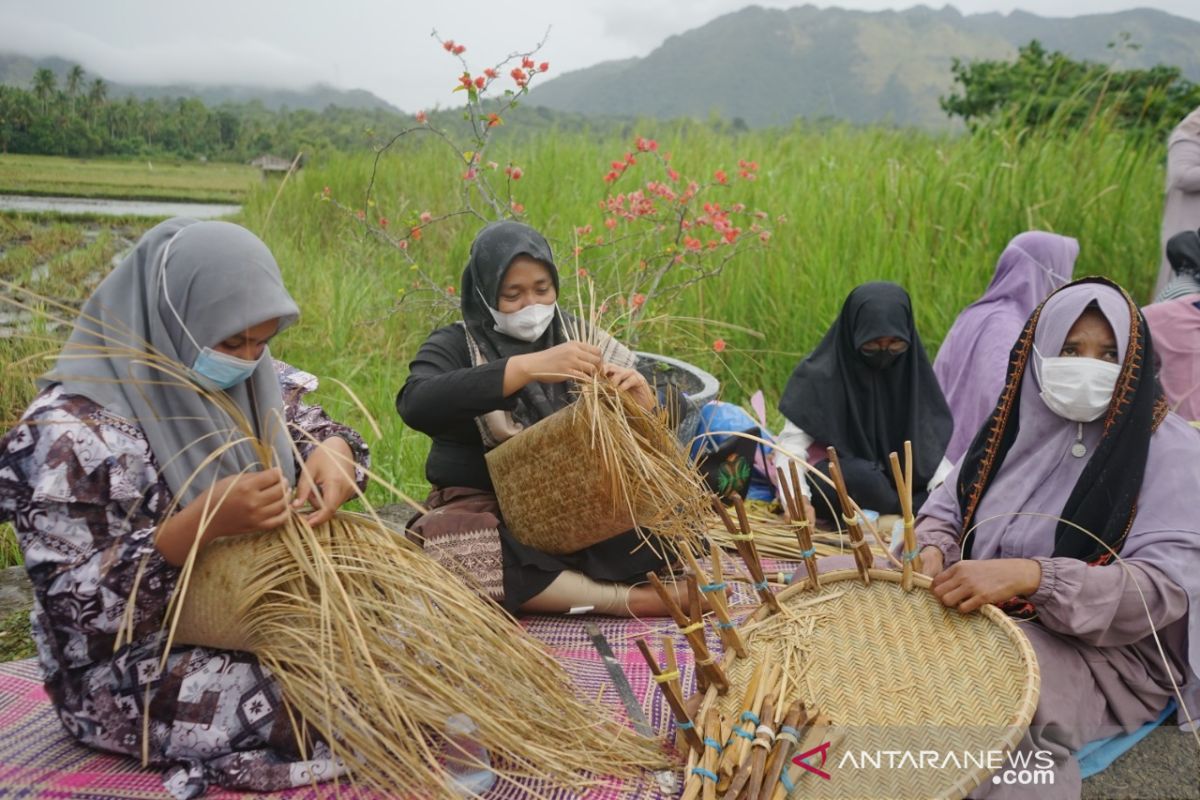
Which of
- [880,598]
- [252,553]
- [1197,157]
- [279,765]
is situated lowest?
[279,765]

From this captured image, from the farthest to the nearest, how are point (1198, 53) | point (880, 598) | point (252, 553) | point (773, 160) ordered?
point (1198, 53)
point (773, 160)
point (880, 598)
point (252, 553)

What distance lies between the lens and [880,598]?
2.30 m

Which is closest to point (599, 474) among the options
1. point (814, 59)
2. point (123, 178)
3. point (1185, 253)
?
point (123, 178)

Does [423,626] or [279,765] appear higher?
[423,626]

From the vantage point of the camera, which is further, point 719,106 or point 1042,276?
point 719,106

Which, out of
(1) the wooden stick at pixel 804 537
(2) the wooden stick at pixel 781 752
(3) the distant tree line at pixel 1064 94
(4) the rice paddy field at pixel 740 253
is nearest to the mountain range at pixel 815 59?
(3) the distant tree line at pixel 1064 94

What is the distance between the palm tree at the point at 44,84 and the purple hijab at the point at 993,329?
388 centimetres

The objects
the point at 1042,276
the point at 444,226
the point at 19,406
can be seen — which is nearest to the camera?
the point at 19,406

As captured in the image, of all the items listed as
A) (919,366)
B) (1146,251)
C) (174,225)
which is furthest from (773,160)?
(174,225)

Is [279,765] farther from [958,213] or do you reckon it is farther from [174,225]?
[958,213]

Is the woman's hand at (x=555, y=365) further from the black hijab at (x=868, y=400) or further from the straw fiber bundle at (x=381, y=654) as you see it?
the black hijab at (x=868, y=400)

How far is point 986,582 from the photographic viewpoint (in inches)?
83.5

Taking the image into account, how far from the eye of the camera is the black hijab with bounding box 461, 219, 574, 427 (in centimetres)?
284

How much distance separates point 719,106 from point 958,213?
3.47 meters
